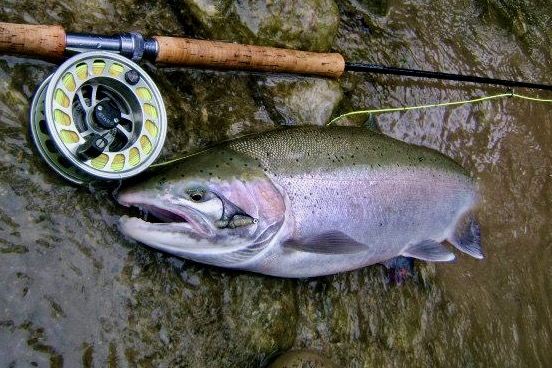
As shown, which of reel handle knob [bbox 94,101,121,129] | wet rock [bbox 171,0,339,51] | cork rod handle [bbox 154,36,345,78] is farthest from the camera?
wet rock [bbox 171,0,339,51]

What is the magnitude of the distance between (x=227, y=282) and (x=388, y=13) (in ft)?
7.17

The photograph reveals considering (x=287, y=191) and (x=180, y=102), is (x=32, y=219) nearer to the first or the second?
(x=180, y=102)

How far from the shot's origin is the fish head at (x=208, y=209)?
2504 mm

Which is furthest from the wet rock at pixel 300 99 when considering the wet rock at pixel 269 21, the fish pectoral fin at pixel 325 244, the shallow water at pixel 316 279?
the fish pectoral fin at pixel 325 244

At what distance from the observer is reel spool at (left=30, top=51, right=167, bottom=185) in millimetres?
2336

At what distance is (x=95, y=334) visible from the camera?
8.13 feet

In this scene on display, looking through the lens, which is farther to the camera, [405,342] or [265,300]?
[405,342]

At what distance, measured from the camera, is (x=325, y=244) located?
9.29 ft

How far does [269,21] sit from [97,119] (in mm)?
1239

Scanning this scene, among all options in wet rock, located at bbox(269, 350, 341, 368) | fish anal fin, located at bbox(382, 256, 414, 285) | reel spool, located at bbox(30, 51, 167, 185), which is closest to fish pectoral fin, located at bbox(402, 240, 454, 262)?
fish anal fin, located at bbox(382, 256, 414, 285)

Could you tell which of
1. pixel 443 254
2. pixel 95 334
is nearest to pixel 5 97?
pixel 95 334

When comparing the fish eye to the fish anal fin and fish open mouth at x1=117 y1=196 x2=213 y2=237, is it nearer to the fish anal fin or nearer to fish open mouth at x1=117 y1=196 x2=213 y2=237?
fish open mouth at x1=117 y1=196 x2=213 y2=237

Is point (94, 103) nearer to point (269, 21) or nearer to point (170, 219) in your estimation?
point (170, 219)

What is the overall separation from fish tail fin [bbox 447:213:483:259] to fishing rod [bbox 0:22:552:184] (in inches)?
75.2
